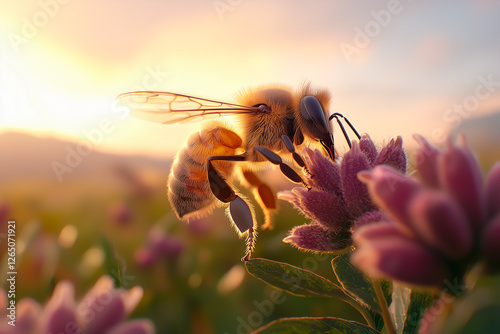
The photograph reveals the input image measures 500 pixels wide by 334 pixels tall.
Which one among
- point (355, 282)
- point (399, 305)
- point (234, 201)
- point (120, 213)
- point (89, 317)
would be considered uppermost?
point (120, 213)

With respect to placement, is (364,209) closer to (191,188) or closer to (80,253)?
(191,188)

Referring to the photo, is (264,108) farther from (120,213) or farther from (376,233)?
(120,213)

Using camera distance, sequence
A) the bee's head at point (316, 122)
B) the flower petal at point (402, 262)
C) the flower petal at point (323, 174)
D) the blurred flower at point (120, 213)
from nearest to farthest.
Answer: the flower petal at point (402, 262)
the flower petal at point (323, 174)
the bee's head at point (316, 122)
the blurred flower at point (120, 213)

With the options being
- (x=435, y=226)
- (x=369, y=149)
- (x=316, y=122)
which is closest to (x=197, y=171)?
(x=316, y=122)

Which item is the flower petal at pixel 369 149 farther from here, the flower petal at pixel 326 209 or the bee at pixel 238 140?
the bee at pixel 238 140

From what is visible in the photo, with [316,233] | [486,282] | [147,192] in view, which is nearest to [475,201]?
[486,282]

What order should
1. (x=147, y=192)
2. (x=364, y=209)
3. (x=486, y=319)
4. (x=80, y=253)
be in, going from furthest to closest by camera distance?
(x=147, y=192)
(x=80, y=253)
(x=364, y=209)
(x=486, y=319)

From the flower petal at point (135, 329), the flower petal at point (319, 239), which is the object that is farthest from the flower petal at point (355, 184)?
the flower petal at point (135, 329)
